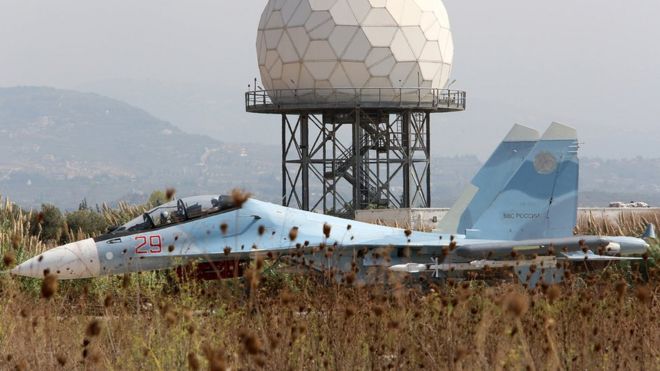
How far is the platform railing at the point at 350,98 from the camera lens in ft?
151

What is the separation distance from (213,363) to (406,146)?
45325 mm

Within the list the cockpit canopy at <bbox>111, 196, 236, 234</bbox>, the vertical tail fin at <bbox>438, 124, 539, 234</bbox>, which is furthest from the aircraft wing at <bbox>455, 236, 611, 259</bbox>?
the cockpit canopy at <bbox>111, 196, 236, 234</bbox>

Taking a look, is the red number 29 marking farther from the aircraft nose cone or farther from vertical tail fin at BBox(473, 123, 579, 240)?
vertical tail fin at BBox(473, 123, 579, 240)

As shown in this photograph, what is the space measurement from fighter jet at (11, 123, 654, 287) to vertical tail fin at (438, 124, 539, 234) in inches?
0.8

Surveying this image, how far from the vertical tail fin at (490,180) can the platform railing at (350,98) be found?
76.1 ft

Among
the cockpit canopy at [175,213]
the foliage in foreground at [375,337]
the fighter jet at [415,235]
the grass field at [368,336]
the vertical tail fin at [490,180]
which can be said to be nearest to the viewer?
the grass field at [368,336]

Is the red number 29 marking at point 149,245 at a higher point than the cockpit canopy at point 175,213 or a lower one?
lower

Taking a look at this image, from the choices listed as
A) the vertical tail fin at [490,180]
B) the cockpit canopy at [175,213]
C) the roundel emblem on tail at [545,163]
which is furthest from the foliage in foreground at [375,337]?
the vertical tail fin at [490,180]

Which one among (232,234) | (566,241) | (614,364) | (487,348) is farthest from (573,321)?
(232,234)

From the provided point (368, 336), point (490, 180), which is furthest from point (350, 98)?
point (368, 336)

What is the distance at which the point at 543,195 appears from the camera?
70.4 feet

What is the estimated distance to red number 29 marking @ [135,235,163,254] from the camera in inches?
736

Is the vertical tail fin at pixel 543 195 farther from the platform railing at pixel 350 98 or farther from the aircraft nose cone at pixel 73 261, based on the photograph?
the platform railing at pixel 350 98

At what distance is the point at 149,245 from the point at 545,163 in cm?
741
